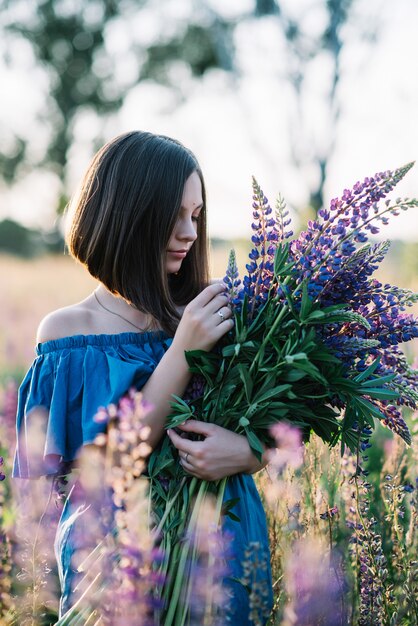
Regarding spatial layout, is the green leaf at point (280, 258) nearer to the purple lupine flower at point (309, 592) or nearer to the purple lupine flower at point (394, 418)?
the purple lupine flower at point (394, 418)

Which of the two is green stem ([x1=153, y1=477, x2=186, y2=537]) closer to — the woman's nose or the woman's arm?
the woman's arm

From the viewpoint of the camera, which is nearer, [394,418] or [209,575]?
[209,575]

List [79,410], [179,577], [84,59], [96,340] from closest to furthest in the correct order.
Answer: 1. [179,577]
2. [79,410]
3. [96,340]
4. [84,59]

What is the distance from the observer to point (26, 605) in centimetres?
162

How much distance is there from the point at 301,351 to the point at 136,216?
832 millimetres

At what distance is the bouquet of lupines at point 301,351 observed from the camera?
167cm

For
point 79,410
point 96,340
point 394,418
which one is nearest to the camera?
point 394,418

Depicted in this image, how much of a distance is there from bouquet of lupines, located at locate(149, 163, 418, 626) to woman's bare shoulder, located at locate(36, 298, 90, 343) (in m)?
0.53

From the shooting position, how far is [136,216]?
7.30ft

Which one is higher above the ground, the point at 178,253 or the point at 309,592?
the point at 178,253

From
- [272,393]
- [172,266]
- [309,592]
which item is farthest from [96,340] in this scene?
[309,592]

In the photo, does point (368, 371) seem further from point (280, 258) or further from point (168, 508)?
point (168, 508)

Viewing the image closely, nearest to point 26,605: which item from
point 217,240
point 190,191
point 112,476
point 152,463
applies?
point 152,463

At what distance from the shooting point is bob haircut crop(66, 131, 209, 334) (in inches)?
87.6
